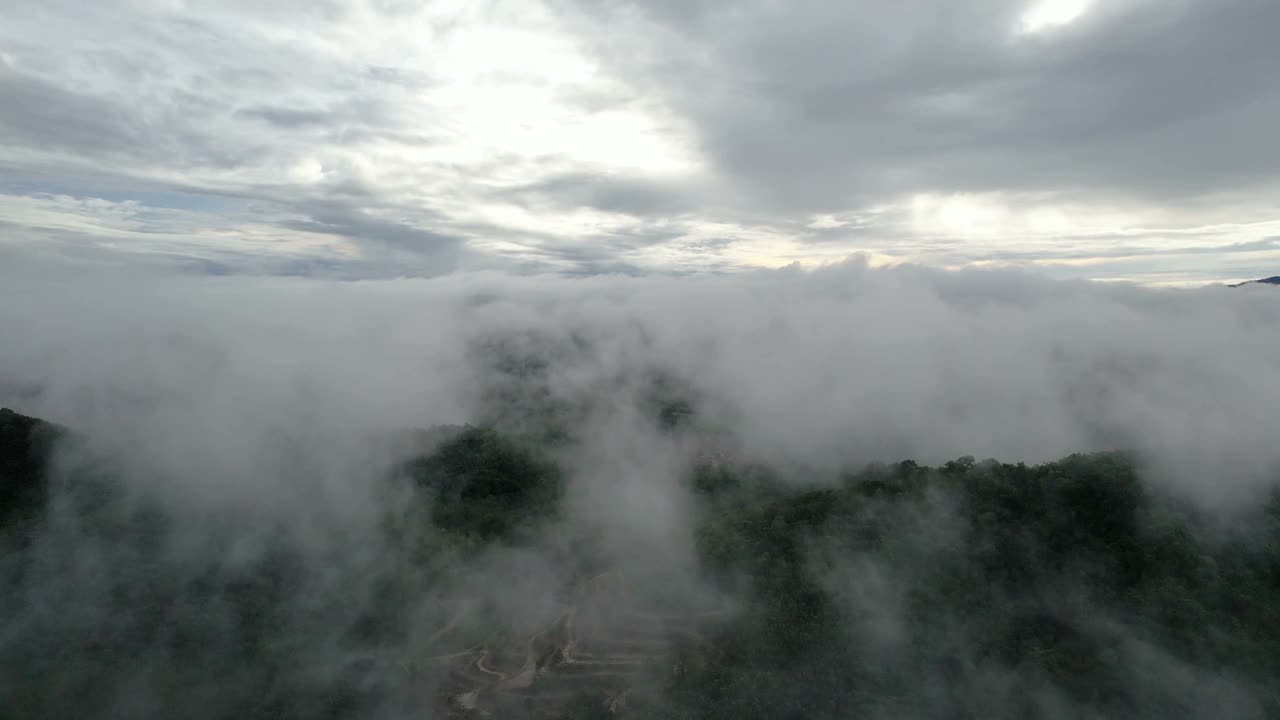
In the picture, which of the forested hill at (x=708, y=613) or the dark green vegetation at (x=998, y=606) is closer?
the dark green vegetation at (x=998, y=606)

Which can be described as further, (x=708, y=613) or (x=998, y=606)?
(x=708, y=613)

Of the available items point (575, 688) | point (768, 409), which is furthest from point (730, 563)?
point (768, 409)

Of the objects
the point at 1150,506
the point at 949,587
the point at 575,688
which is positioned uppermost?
the point at 1150,506

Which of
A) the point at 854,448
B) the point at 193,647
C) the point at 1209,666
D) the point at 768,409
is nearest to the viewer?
the point at 1209,666

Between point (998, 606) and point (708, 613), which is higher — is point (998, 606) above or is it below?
above

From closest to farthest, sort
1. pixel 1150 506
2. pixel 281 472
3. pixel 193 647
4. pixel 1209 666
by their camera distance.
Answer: pixel 1209 666
pixel 193 647
pixel 1150 506
pixel 281 472

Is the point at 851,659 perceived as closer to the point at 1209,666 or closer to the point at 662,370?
the point at 1209,666

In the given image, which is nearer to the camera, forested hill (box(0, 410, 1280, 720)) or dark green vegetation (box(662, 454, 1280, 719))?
dark green vegetation (box(662, 454, 1280, 719))

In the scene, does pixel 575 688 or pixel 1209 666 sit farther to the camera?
pixel 575 688
